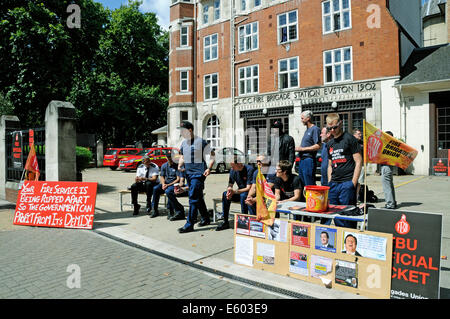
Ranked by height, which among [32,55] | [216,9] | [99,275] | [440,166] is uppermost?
[216,9]

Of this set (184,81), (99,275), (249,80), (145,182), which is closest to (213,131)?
(184,81)

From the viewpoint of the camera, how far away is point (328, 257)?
404 cm

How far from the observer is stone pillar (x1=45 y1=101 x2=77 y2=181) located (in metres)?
8.79

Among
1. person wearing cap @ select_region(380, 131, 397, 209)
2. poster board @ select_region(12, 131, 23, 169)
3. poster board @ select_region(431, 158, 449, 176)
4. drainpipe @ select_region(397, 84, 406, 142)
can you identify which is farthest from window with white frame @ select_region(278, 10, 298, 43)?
poster board @ select_region(12, 131, 23, 169)

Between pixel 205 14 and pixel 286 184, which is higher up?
pixel 205 14

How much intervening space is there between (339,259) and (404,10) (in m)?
24.6

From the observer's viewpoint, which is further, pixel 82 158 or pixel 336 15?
pixel 336 15

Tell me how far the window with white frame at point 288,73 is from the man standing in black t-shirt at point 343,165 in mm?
19451

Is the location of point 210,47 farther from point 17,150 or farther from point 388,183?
point 388,183

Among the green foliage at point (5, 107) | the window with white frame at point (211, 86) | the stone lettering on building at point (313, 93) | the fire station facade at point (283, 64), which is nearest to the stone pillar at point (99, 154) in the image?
the fire station facade at point (283, 64)

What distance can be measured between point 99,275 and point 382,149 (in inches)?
162

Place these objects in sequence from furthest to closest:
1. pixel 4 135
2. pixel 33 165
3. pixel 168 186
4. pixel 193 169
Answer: pixel 4 135 → pixel 33 165 → pixel 168 186 → pixel 193 169

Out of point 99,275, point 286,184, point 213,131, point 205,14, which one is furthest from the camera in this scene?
point 205,14

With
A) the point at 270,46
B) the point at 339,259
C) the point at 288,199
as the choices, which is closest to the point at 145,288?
the point at 339,259
